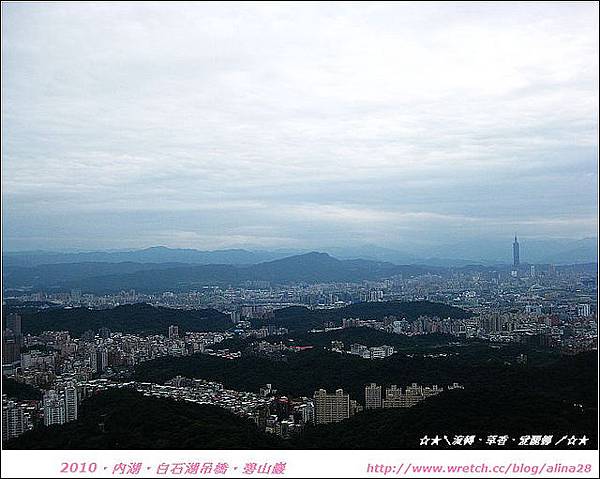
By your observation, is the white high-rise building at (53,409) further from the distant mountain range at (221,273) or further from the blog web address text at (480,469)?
the blog web address text at (480,469)

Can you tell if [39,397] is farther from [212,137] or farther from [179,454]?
[212,137]

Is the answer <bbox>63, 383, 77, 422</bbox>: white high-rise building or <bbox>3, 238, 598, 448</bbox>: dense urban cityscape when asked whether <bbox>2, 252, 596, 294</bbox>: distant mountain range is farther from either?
<bbox>63, 383, 77, 422</bbox>: white high-rise building

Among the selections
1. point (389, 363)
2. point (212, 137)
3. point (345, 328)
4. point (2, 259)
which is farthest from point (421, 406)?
point (2, 259)

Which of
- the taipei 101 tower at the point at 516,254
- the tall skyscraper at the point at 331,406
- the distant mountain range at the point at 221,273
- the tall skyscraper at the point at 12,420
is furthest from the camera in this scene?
the distant mountain range at the point at 221,273

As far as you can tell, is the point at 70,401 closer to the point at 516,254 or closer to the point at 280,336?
the point at 280,336

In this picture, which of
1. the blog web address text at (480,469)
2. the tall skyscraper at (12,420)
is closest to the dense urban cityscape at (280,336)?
the tall skyscraper at (12,420)

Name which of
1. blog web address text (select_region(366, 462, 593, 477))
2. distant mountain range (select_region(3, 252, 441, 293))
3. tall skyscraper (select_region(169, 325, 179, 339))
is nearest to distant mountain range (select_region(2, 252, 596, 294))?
distant mountain range (select_region(3, 252, 441, 293))

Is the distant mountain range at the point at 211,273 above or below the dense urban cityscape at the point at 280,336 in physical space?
above
